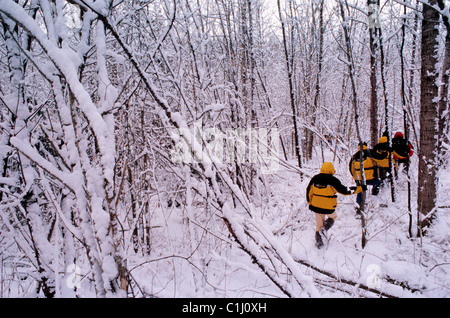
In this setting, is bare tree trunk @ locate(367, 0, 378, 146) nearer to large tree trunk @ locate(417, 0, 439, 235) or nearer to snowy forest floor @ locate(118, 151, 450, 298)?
large tree trunk @ locate(417, 0, 439, 235)

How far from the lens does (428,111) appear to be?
3.21 m

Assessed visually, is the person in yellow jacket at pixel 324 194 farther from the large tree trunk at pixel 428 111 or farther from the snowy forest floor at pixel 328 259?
the large tree trunk at pixel 428 111

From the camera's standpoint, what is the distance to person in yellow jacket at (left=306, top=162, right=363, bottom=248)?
3.72m

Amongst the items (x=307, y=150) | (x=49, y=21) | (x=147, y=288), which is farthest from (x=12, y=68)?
(x=307, y=150)

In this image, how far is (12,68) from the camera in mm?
1990

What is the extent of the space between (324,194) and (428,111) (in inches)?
78.3

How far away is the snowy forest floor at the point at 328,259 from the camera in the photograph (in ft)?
7.86

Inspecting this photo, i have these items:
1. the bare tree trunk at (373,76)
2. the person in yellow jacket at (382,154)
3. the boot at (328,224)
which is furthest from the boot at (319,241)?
the bare tree trunk at (373,76)

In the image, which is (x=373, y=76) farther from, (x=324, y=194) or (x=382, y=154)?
(x=324, y=194)

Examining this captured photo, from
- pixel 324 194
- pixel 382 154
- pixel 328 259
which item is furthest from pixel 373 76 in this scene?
pixel 328 259

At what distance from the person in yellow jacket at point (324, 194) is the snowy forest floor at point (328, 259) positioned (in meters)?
0.26

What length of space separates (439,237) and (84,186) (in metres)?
5.05
